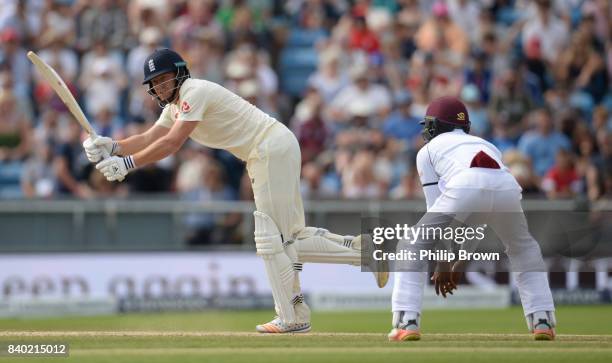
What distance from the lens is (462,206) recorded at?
9039 mm

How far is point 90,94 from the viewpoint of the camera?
1773 centimetres

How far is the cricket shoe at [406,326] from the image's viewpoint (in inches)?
356

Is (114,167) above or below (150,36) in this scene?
below

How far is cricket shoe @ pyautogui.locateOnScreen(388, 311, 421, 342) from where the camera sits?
9.05 meters

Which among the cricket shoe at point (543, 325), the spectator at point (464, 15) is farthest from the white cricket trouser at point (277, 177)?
the spectator at point (464, 15)

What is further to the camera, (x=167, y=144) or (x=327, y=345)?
(x=167, y=144)

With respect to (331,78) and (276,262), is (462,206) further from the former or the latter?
(331,78)

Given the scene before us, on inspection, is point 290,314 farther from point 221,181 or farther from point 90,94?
point 90,94

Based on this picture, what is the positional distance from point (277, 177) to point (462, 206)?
1683mm

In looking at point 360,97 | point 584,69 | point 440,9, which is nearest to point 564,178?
point 584,69

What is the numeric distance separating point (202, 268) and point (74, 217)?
1.72 m

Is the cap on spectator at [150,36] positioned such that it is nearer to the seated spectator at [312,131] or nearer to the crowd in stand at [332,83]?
the crowd in stand at [332,83]

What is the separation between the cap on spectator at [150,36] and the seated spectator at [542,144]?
536 cm

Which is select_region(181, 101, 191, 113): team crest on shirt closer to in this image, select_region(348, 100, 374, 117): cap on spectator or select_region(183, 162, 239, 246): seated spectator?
select_region(183, 162, 239, 246): seated spectator
